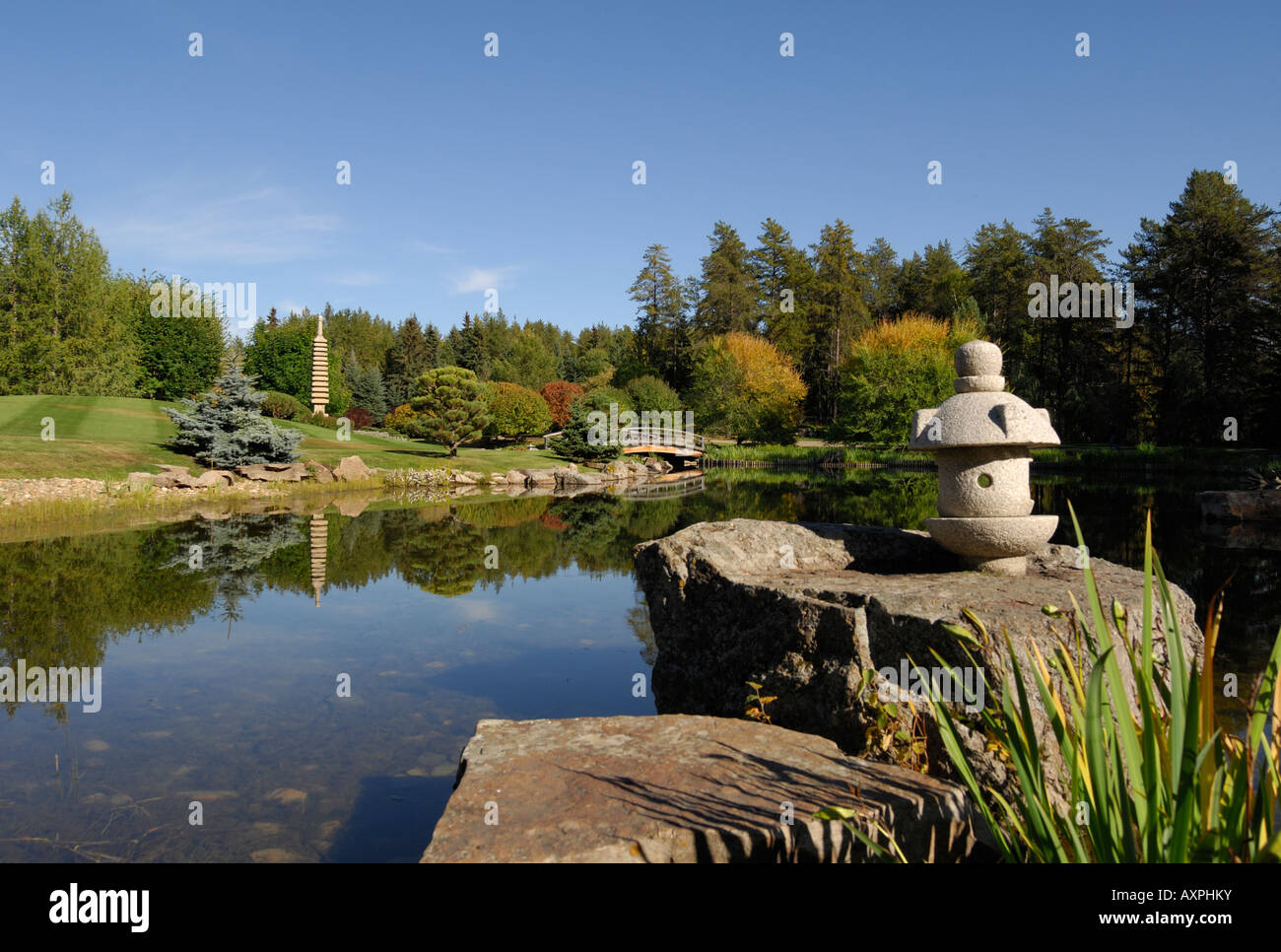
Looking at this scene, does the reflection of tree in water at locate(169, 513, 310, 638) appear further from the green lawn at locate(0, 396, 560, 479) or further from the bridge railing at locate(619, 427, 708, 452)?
the bridge railing at locate(619, 427, 708, 452)

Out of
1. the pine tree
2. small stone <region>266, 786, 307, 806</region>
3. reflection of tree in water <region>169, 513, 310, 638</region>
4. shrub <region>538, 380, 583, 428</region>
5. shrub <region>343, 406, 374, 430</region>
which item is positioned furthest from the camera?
Result: shrub <region>343, 406, 374, 430</region>

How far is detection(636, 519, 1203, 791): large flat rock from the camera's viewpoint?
3.82m

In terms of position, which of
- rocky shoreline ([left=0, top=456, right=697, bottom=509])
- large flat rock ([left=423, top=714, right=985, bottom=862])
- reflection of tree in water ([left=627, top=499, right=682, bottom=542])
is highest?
rocky shoreline ([left=0, top=456, right=697, bottom=509])

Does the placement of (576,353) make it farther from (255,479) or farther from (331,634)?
(331,634)

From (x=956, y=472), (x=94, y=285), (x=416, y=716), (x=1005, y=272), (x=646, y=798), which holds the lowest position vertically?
(x=416, y=716)

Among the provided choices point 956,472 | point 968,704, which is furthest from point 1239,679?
point 968,704

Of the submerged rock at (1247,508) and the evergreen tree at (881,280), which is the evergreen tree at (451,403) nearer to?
the submerged rock at (1247,508)

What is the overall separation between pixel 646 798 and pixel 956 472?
3510 mm

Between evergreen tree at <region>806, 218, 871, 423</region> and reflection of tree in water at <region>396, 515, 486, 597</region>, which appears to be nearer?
reflection of tree in water at <region>396, 515, 486, 597</region>

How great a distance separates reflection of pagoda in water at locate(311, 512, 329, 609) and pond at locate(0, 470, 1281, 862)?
61 millimetres

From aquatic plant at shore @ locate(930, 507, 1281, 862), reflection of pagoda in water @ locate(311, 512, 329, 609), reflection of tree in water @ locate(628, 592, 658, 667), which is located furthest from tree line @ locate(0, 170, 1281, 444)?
aquatic plant at shore @ locate(930, 507, 1281, 862)

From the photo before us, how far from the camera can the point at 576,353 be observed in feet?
278

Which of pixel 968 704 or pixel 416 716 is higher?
pixel 968 704

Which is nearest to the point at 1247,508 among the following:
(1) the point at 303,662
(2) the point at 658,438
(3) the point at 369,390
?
(1) the point at 303,662
